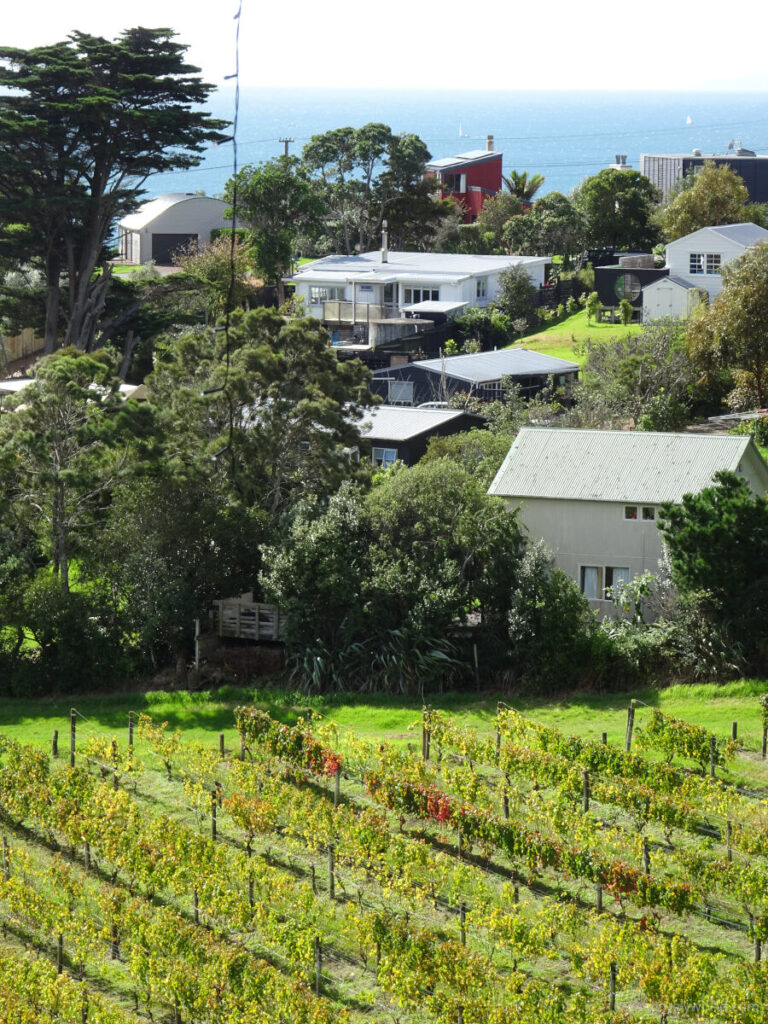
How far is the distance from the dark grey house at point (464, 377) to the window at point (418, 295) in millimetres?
14145

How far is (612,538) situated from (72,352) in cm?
1525

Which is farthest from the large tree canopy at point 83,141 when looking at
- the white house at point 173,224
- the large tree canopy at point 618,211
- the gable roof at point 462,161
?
the gable roof at point 462,161

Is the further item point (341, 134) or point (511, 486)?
point (341, 134)

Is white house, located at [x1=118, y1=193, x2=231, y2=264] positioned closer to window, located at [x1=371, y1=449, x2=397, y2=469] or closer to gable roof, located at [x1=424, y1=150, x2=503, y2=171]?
gable roof, located at [x1=424, y1=150, x2=503, y2=171]

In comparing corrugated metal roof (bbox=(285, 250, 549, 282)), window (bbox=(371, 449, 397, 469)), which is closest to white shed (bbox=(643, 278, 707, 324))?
corrugated metal roof (bbox=(285, 250, 549, 282))

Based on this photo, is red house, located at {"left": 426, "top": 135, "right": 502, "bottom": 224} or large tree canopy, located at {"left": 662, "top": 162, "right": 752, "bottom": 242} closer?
large tree canopy, located at {"left": 662, "top": 162, "right": 752, "bottom": 242}

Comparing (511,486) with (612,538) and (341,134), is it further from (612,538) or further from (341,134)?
(341,134)

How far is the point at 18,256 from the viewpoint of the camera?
177 feet

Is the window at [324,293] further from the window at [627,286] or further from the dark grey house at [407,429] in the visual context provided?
the dark grey house at [407,429]

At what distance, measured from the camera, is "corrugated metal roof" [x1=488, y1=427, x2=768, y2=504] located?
3359 centimetres

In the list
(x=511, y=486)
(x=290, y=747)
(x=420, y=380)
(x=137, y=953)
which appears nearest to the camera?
(x=137, y=953)

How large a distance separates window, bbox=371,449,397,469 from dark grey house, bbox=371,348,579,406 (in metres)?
8.06

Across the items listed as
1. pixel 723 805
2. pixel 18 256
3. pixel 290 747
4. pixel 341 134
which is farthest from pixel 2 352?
pixel 723 805

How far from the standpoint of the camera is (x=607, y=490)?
33625mm
